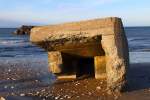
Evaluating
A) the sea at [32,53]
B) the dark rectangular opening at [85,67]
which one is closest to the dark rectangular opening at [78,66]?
the dark rectangular opening at [85,67]

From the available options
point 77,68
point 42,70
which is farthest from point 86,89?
point 42,70

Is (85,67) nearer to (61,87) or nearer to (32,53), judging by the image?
(61,87)

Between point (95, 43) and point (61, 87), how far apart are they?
1399 millimetres

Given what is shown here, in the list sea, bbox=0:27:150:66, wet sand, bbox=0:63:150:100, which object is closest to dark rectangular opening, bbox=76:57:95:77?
wet sand, bbox=0:63:150:100

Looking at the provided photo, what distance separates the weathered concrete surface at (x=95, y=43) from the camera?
10.0m

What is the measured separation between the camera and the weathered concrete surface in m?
10.0

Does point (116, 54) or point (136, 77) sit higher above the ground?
point (116, 54)

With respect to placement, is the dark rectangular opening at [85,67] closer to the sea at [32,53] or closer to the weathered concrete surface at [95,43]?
the weathered concrete surface at [95,43]

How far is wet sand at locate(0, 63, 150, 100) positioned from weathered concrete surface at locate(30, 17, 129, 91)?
394 mm

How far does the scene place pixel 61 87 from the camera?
37.1 feet

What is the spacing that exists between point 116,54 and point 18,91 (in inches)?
102

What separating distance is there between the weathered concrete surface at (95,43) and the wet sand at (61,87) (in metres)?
0.39

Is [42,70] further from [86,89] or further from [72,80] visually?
[86,89]

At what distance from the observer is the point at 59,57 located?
1210 cm
